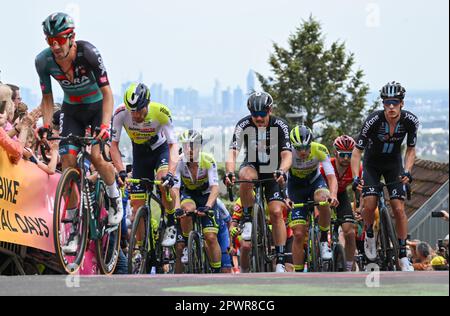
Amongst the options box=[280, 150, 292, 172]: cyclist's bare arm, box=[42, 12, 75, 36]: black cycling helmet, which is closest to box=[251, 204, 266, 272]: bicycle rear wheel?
box=[280, 150, 292, 172]: cyclist's bare arm

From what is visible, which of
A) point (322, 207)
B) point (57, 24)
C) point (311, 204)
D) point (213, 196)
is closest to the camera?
point (57, 24)

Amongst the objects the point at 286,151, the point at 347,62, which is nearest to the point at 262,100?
the point at 286,151

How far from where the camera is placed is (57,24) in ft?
32.7

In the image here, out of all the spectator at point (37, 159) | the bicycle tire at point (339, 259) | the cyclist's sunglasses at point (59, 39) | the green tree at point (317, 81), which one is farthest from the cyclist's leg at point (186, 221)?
the green tree at point (317, 81)

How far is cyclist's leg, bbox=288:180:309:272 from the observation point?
46.6 feet

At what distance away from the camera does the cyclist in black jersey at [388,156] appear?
12555mm

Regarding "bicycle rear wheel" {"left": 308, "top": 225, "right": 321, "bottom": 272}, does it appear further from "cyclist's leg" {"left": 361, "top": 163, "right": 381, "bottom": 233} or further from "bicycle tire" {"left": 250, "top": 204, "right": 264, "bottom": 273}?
"bicycle tire" {"left": 250, "top": 204, "right": 264, "bottom": 273}

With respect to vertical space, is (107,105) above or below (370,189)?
above

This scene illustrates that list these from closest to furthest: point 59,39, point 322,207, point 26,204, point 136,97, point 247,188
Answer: point 59,39
point 26,204
point 136,97
point 247,188
point 322,207

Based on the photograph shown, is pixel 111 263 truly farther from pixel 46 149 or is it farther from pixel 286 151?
pixel 286 151

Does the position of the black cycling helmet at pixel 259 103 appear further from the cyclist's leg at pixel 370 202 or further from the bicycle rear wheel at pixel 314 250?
the bicycle rear wheel at pixel 314 250

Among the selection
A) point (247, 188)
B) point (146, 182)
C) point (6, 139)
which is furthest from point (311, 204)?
point (6, 139)

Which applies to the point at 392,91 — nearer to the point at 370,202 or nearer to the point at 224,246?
the point at 370,202

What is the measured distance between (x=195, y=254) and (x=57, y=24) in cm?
466
